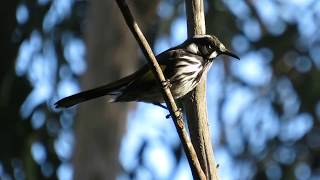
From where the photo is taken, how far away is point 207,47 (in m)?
2.60

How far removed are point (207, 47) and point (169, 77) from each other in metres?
0.18

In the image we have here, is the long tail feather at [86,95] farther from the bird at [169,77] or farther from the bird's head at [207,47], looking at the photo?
the bird's head at [207,47]

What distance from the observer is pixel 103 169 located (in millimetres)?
4789

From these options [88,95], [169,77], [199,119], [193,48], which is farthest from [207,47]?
[199,119]

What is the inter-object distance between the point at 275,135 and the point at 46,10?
2.08 m

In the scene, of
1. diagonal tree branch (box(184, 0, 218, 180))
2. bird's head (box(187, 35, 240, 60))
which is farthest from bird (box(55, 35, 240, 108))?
diagonal tree branch (box(184, 0, 218, 180))

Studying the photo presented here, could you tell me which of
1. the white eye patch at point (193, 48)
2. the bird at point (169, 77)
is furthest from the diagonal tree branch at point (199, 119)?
the white eye patch at point (193, 48)

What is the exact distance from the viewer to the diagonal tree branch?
6.83 ft

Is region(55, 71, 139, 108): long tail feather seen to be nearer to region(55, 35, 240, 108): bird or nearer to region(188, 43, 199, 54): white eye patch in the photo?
region(55, 35, 240, 108): bird

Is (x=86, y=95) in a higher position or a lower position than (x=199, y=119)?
higher

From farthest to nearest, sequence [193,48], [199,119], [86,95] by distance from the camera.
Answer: [193,48], [86,95], [199,119]

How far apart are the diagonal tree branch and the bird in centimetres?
18

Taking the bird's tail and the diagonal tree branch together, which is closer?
the diagonal tree branch

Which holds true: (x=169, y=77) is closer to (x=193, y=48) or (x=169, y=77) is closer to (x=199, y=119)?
(x=193, y=48)
